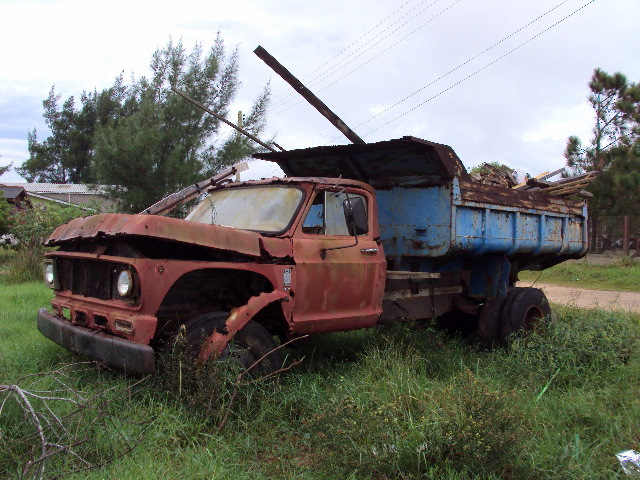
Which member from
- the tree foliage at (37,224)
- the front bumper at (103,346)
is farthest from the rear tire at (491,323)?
the tree foliage at (37,224)

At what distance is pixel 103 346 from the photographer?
13.1 feet

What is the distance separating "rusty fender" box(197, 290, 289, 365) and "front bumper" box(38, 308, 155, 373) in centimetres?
38

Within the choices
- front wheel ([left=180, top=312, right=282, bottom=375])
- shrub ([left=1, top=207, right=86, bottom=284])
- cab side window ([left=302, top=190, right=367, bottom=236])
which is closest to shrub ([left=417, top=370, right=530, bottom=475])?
front wheel ([left=180, top=312, right=282, bottom=375])

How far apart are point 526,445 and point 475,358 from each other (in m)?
2.62

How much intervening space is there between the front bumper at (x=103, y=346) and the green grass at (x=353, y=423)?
0.18m

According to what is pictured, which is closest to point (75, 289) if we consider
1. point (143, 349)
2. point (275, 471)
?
point (143, 349)

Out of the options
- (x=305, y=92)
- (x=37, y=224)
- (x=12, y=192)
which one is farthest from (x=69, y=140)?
(x=305, y=92)

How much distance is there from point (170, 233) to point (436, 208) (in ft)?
9.92

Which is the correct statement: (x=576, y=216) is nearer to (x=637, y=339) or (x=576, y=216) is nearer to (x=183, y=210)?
(x=637, y=339)

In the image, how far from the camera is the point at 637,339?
19.2 ft

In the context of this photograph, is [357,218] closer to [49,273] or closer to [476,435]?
[476,435]

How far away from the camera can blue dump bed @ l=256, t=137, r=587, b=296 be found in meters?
5.96

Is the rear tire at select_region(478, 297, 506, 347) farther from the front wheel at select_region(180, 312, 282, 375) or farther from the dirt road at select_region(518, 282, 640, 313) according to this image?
the dirt road at select_region(518, 282, 640, 313)

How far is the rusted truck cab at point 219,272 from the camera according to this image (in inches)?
157
